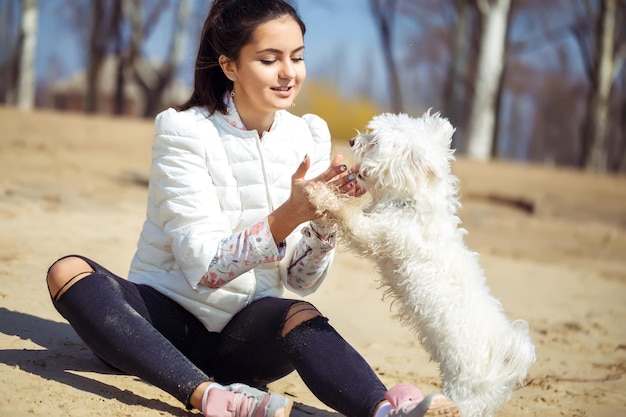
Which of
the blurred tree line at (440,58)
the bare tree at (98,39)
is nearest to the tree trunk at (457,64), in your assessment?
the blurred tree line at (440,58)

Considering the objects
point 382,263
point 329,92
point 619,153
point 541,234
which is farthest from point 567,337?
point 619,153

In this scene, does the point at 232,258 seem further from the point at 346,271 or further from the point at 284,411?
the point at 346,271

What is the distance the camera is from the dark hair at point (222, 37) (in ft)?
9.41

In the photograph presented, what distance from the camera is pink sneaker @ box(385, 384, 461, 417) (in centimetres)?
224

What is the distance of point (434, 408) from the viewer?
224 centimetres

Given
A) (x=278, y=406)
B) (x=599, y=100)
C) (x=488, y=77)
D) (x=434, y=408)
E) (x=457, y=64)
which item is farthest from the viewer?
(x=457, y=64)

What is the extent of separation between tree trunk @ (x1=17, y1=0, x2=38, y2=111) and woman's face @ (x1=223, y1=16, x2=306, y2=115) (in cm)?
1534

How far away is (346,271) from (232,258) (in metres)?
3.54

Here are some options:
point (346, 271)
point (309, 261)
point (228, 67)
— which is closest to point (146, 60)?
point (346, 271)

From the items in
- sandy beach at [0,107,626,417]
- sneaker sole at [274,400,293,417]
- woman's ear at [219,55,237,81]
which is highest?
woman's ear at [219,55,237,81]

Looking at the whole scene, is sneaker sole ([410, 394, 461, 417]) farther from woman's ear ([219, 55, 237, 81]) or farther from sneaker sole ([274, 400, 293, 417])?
woman's ear ([219, 55, 237, 81])

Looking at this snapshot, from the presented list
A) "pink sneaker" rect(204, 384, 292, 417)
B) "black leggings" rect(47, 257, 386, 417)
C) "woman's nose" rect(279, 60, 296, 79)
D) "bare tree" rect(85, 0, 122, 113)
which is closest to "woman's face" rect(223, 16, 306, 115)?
"woman's nose" rect(279, 60, 296, 79)

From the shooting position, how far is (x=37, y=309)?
3.70 m

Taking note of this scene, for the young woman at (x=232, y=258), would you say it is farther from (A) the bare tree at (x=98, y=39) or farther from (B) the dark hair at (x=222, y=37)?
(A) the bare tree at (x=98, y=39)
